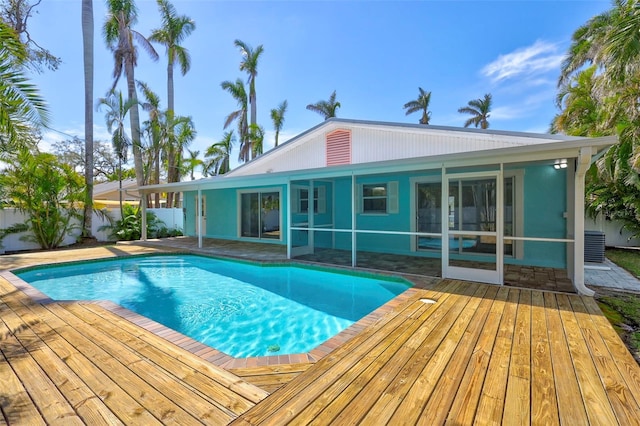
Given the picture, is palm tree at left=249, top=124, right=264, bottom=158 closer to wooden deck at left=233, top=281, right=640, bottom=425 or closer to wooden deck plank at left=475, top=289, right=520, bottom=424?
wooden deck at left=233, top=281, right=640, bottom=425

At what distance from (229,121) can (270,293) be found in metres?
19.3

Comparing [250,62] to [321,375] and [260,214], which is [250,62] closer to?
[260,214]

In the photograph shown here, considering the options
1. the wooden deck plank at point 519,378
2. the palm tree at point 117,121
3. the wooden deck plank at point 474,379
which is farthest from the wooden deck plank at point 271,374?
the palm tree at point 117,121

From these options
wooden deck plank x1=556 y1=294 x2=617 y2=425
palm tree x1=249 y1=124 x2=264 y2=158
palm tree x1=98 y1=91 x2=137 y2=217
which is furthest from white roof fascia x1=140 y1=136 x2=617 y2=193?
palm tree x1=249 y1=124 x2=264 y2=158

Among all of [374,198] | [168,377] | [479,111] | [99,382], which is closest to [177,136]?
[374,198]

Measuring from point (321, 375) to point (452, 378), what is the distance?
3.55ft

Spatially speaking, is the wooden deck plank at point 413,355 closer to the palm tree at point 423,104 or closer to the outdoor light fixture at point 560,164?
the outdoor light fixture at point 560,164

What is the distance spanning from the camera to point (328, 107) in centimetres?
2450

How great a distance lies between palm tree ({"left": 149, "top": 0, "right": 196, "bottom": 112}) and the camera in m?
17.3

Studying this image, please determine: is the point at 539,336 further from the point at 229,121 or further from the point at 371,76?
the point at 229,121

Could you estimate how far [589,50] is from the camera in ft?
43.0

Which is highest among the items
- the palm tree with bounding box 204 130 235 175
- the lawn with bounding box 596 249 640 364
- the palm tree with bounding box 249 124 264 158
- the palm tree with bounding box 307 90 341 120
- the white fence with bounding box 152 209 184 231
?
the palm tree with bounding box 307 90 341 120

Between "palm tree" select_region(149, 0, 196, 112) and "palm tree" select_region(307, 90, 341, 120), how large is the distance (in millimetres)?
10050

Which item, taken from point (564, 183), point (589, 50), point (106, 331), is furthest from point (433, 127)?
point (589, 50)
